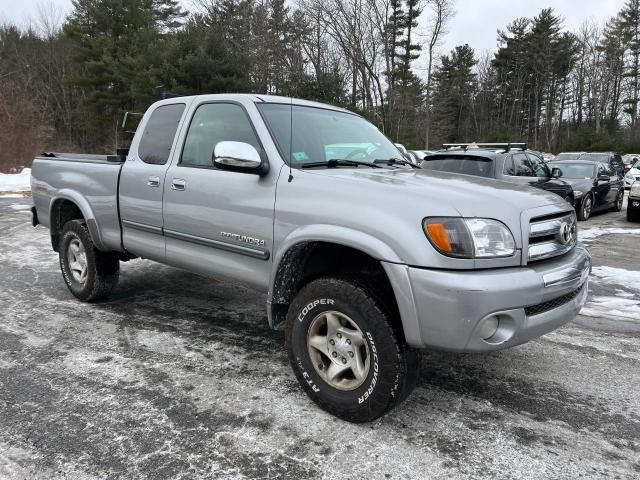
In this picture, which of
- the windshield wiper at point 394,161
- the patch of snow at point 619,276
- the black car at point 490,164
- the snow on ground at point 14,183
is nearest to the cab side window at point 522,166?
the black car at point 490,164

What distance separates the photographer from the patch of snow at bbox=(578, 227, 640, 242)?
9.83 metres

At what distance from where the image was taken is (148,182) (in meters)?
4.12

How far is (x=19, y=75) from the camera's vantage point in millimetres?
39312

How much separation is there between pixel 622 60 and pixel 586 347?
57.4m

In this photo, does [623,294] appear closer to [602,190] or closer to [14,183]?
[602,190]

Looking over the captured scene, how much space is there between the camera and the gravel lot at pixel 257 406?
8.18 feet

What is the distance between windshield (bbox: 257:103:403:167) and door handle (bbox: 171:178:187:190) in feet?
2.73

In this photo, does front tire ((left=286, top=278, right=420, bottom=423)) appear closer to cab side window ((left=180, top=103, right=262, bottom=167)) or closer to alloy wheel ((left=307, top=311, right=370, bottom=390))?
alloy wheel ((left=307, top=311, right=370, bottom=390))

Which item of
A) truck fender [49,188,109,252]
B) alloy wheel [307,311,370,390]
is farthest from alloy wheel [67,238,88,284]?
alloy wheel [307,311,370,390]

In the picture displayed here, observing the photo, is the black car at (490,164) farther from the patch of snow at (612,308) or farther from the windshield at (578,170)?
the windshield at (578,170)

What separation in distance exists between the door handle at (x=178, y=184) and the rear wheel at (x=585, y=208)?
37.4 feet

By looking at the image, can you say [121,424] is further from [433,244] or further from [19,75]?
[19,75]

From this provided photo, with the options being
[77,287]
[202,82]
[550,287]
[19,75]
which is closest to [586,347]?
[550,287]

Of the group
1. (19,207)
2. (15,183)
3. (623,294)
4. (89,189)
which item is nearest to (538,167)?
(623,294)
